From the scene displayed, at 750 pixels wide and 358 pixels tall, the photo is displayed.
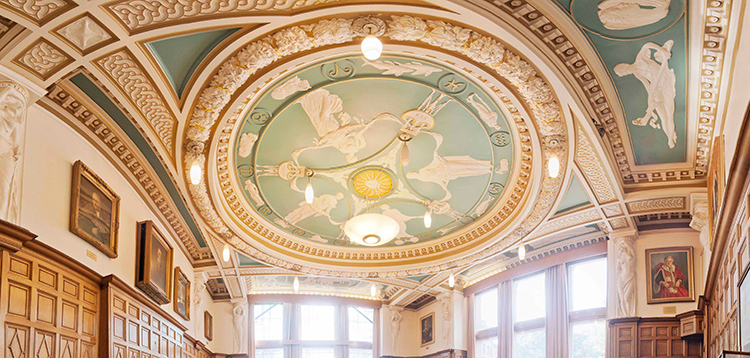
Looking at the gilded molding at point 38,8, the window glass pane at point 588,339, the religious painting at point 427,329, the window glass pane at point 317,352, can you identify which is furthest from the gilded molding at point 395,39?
the window glass pane at point 317,352

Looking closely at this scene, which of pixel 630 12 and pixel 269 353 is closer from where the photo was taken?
pixel 630 12

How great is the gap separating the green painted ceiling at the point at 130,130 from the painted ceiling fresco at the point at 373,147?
1.39 m

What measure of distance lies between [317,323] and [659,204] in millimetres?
12546

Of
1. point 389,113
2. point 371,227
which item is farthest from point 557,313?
point 389,113

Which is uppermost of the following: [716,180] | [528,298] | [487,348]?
[716,180]

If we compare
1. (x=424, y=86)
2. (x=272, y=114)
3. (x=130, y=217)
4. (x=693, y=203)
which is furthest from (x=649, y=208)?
(x=130, y=217)

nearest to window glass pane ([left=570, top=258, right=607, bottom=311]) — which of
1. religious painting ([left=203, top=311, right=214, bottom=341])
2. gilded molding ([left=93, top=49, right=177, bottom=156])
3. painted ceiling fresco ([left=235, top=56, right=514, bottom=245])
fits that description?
painted ceiling fresco ([left=235, top=56, right=514, bottom=245])

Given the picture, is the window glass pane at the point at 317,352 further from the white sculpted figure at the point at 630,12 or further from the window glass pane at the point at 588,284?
the white sculpted figure at the point at 630,12

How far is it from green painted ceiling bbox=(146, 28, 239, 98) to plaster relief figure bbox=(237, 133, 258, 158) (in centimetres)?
305

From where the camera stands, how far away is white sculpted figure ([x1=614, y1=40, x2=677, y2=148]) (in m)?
7.76

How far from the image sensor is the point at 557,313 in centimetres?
1522

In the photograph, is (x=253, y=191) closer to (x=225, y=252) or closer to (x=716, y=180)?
(x=225, y=252)

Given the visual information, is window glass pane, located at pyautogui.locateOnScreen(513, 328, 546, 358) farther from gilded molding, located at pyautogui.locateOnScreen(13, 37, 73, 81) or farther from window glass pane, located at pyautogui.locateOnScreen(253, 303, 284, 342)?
gilded molding, located at pyautogui.locateOnScreen(13, 37, 73, 81)

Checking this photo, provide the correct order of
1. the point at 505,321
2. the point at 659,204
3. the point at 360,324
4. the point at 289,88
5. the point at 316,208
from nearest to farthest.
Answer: the point at 289,88
the point at 659,204
the point at 316,208
the point at 505,321
the point at 360,324
